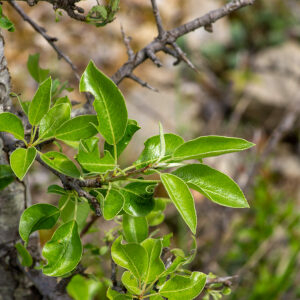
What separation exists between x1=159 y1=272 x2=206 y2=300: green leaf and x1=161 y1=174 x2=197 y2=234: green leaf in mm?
104

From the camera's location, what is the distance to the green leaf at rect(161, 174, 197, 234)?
1.37 ft

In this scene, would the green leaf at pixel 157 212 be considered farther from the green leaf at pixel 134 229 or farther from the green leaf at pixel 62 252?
the green leaf at pixel 62 252

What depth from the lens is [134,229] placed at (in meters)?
0.57

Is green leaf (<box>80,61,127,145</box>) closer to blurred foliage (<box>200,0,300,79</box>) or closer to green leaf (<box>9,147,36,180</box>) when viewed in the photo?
green leaf (<box>9,147,36,180</box>)

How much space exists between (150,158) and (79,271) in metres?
0.27

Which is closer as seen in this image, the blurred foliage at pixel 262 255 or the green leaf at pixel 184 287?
the green leaf at pixel 184 287

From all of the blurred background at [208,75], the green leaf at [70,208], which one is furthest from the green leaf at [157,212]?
the blurred background at [208,75]

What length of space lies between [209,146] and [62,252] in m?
0.23

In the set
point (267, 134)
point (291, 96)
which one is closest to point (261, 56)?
point (291, 96)

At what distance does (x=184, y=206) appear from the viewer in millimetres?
422

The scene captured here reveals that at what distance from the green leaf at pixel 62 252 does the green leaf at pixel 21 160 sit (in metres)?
0.11

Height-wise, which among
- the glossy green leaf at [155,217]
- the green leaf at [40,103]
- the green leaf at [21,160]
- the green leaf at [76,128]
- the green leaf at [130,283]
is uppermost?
the green leaf at [40,103]

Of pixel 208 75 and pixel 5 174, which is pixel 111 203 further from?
A: pixel 208 75

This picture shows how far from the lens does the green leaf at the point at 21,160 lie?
0.43 metres
